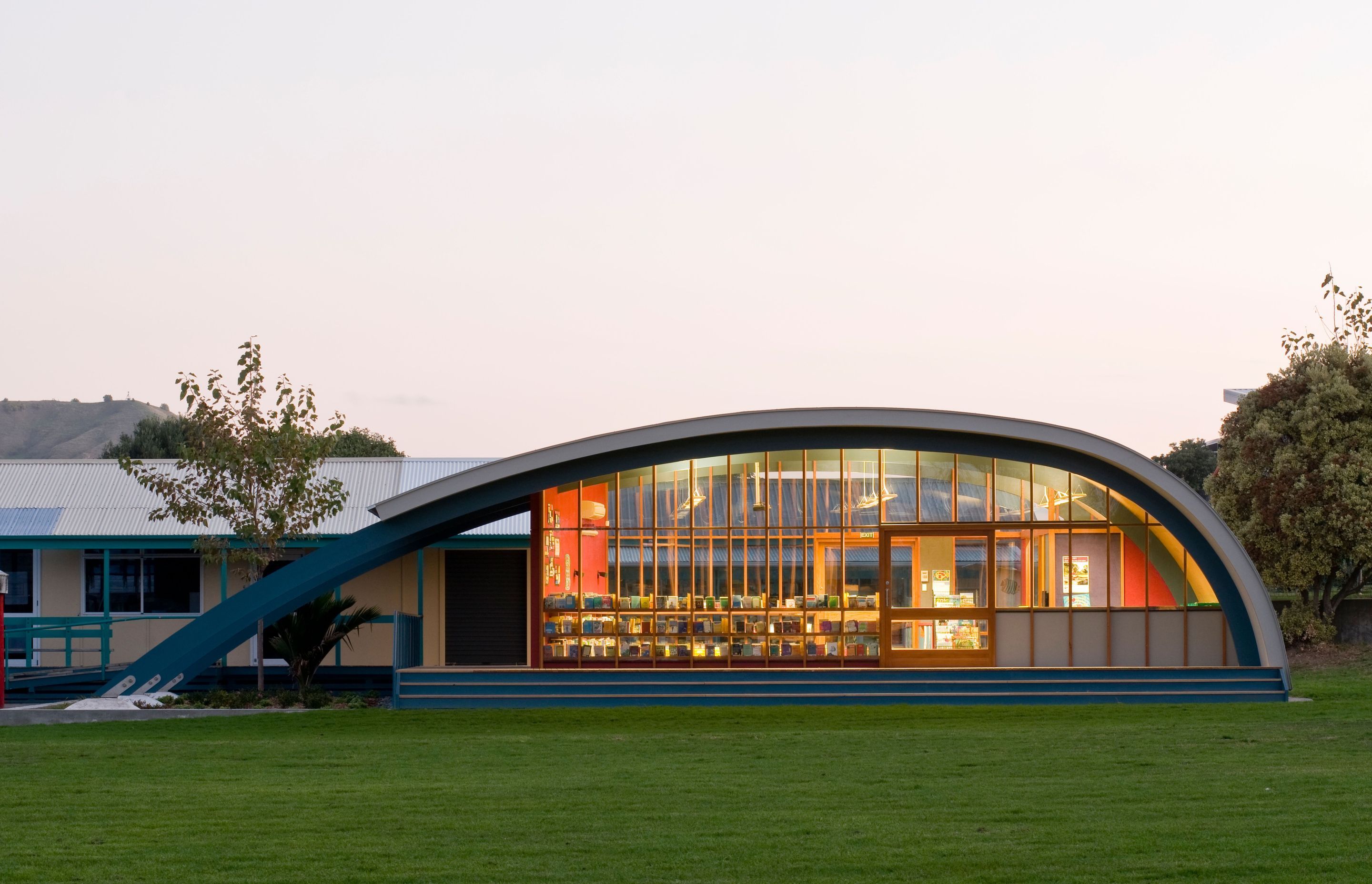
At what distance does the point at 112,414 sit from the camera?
5187 inches

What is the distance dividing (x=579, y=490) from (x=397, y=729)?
565 centimetres

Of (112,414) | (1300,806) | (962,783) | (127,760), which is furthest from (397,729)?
(112,414)

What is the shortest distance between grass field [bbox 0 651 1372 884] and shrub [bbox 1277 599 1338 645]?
30.7 ft

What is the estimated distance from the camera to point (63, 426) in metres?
129

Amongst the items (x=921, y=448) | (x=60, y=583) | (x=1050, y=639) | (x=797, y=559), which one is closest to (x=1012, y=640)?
(x=1050, y=639)

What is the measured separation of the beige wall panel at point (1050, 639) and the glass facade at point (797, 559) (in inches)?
6.2

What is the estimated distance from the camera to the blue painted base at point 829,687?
18.9 metres

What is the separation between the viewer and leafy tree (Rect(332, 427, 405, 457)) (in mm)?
57344

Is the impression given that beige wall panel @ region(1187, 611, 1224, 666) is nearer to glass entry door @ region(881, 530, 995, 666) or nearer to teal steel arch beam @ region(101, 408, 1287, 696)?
teal steel arch beam @ region(101, 408, 1287, 696)

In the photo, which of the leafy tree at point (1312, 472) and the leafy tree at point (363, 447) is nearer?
the leafy tree at point (1312, 472)

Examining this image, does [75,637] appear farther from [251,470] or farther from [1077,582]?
[1077,582]

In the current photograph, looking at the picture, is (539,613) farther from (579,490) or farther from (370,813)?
(370,813)

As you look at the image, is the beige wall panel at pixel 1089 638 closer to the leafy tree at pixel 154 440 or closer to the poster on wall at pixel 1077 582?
the poster on wall at pixel 1077 582

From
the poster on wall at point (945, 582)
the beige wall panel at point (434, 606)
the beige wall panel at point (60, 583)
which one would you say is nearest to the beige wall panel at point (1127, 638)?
the poster on wall at point (945, 582)
